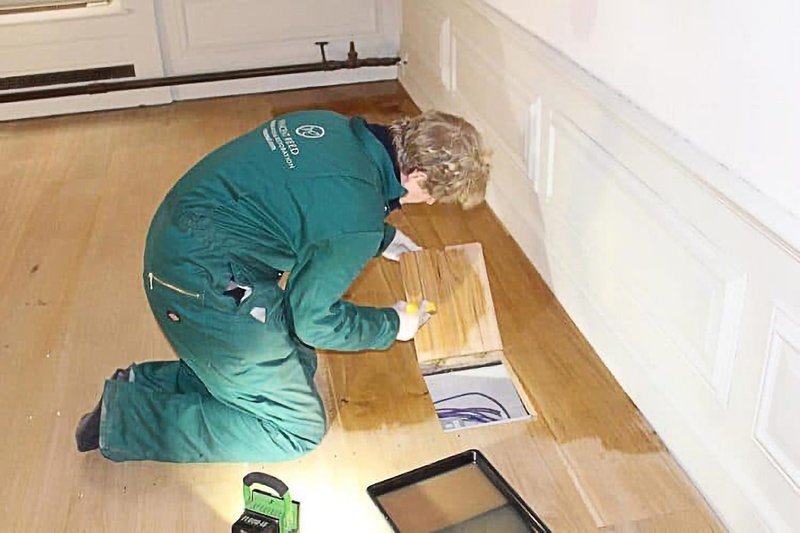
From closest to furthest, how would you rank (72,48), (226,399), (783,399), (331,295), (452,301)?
(783,399) < (331,295) < (226,399) < (452,301) < (72,48)

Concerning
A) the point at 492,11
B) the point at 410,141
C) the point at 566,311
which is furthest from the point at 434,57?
the point at 410,141

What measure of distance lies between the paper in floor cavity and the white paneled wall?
0.25 metres

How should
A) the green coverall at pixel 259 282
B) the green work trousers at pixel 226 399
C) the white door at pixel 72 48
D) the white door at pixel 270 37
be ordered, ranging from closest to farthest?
the green coverall at pixel 259 282, the green work trousers at pixel 226 399, the white door at pixel 72 48, the white door at pixel 270 37

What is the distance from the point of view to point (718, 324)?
1.62m

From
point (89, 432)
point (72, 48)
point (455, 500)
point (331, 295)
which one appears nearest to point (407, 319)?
point (331, 295)

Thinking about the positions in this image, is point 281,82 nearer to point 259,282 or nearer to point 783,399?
point 259,282

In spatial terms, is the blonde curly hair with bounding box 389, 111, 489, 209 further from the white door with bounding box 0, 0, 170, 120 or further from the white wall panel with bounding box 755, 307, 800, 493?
the white door with bounding box 0, 0, 170, 120

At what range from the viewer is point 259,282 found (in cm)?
179

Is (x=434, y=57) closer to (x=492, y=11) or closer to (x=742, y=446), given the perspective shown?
(x=492, y=11)

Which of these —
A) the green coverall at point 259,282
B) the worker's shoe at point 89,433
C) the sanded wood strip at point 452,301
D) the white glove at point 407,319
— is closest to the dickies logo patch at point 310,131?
the green coverall at point 259,282

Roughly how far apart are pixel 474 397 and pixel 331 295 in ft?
1.81

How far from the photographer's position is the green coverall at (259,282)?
166 centimetres

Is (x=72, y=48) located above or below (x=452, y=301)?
above

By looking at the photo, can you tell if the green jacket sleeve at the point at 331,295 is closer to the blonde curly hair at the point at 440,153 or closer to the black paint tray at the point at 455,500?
the blonde curly hair at the point at 440,153
